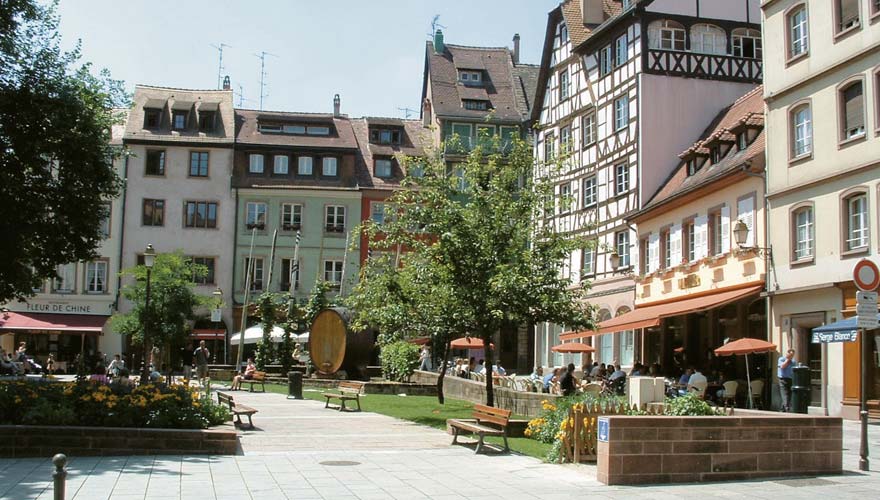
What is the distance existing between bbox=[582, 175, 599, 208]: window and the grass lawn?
13526mm

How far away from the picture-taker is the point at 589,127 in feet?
133

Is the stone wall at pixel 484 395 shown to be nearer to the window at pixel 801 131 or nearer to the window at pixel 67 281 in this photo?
the window at pixel 801 131

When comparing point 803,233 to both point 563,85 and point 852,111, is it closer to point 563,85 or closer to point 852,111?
point 852,111

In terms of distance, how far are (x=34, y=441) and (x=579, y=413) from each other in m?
7.63

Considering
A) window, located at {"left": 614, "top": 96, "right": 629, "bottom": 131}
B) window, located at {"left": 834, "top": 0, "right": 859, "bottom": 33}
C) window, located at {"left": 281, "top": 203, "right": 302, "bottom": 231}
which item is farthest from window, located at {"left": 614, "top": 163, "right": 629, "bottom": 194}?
window, located at {"left": 281, "top": 203, "right": 302, "bottom": 231}

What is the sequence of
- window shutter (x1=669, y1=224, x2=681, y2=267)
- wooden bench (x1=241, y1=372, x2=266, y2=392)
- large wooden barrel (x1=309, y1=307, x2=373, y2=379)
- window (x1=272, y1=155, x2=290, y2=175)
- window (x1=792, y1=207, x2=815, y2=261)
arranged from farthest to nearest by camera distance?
window (x1=272, y1=155, x2=290, y2=175) < large wooden barrel (x1=309, y1=307, x2=373, y2=379) < window shutter (x1=669, y1=224, x2=681, y2=267) < wooden bench (x1=241, y1=372, x2=266, y2=392) < window (x1=792, y1=207, x2=815, y2=261)

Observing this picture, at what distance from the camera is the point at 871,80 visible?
22.9 meters

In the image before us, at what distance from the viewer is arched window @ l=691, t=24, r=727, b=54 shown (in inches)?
1443

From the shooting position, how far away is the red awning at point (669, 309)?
2758 cm

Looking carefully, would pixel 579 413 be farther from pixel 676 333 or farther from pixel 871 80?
pixel 676 333

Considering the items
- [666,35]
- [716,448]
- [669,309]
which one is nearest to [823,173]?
[669,309]

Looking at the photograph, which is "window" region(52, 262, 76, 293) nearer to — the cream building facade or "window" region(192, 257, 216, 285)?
"window" region(192, 257, 216, 285)

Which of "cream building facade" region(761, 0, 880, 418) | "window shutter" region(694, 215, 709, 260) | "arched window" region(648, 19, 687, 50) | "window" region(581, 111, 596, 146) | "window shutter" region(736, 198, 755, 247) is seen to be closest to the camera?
"cream building facade" region(761, 0, 880, 418)

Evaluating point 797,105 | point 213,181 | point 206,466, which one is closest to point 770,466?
point 206,466
